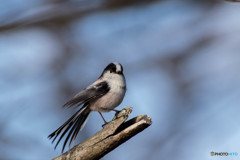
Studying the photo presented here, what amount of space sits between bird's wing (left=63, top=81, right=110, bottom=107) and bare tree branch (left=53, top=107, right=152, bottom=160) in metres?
0.65

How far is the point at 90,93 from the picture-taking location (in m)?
3.34

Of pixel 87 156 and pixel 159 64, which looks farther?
pixel 159 64

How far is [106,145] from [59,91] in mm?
2708

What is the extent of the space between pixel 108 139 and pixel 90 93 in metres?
0.93

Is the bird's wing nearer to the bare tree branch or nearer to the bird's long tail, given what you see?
the bird's long tail

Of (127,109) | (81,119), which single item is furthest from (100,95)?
(127,109)

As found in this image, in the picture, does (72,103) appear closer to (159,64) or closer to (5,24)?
(5,24)

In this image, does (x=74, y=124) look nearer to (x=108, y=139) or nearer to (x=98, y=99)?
(x=98, y=99)

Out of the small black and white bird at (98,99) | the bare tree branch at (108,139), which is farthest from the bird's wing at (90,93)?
the bare tree branch at (108,139)

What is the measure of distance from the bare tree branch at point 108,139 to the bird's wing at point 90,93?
65 centimetres

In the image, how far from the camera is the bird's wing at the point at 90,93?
315 cm

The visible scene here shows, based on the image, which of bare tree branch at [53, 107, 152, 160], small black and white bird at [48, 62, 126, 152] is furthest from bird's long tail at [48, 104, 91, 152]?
bare tree branch at [53, 107, 152, 160]

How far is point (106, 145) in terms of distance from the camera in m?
2.51

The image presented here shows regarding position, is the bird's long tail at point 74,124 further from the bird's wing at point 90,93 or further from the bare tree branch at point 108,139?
the bare tree branch at point 108,139
